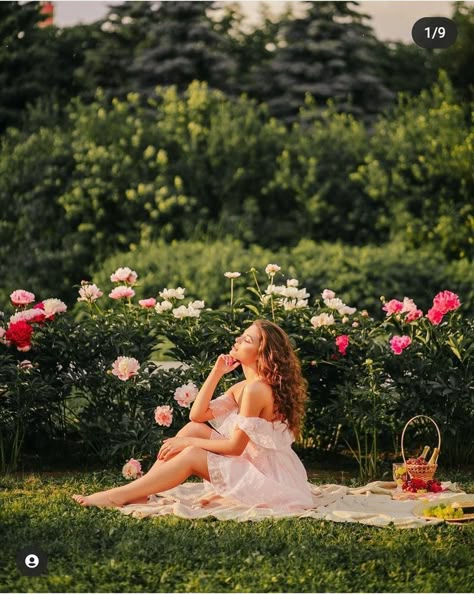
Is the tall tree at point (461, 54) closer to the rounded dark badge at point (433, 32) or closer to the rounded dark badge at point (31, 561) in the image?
the rounded dark badge at point (433, 32)

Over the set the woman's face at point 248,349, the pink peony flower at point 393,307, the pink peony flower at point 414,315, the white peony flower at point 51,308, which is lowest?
the pink peony flower at point 414,315

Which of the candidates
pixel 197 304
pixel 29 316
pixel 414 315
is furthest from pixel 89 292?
pixel 414 315

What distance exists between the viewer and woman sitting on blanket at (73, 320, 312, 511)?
528 centimetres

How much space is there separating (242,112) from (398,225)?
2.60m

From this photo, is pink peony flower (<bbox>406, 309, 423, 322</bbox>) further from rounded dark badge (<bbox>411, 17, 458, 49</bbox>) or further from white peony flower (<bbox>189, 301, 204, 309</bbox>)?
rounded dark badge (<bbox>411, 17, 458, 49</bbox>)

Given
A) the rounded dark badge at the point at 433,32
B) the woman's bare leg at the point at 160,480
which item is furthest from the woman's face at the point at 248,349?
the rounded dark badge at the point at 433,32

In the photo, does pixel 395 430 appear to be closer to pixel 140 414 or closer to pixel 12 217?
pixel 140 414

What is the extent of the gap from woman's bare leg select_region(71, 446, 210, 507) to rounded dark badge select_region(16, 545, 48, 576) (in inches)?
34.6

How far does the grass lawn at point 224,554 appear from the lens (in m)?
4.15

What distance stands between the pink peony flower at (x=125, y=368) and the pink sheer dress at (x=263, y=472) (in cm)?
92

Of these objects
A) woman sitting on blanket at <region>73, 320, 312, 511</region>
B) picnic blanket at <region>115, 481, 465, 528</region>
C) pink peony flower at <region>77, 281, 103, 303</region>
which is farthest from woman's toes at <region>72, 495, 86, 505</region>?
pink peony flower at <region>77, 281, 103, 303</region>

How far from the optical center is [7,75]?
1917 centimetres

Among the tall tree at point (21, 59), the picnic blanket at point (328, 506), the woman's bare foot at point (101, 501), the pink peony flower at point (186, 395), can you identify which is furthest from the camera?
the tall tree at point (21, 59)

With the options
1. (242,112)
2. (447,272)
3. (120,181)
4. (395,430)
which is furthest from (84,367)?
(242,112)
